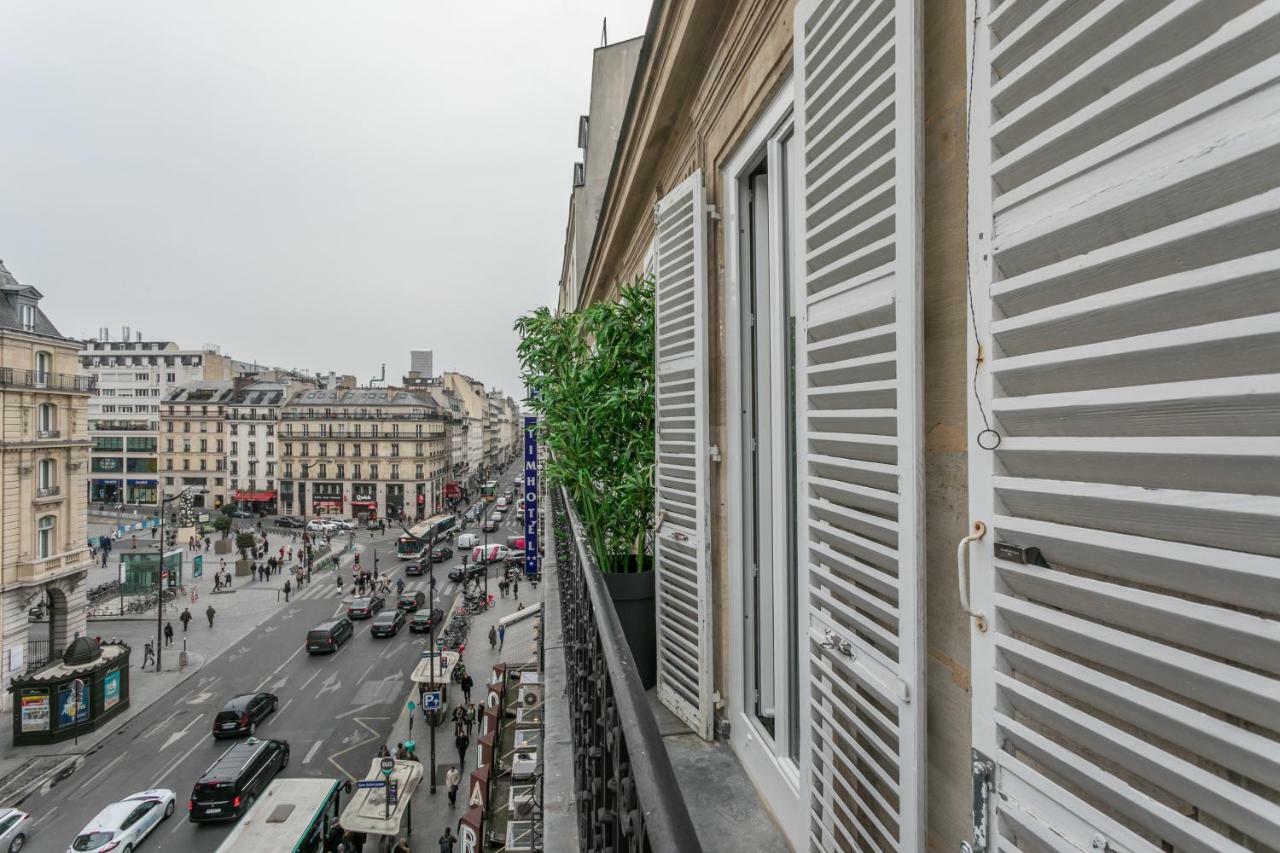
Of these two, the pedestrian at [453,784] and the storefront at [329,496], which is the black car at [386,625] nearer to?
the pedestrian at [453,784]

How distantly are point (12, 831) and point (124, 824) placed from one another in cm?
276

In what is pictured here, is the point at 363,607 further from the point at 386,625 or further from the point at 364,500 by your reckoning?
the point at 364,500

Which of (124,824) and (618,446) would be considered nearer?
(618,446)

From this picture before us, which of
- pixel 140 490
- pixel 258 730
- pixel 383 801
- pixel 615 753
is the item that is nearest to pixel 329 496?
pixel 140 490

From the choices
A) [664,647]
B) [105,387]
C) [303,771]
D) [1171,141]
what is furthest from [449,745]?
[105,387]

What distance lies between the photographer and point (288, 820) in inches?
514

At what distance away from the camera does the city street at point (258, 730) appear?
16.6 m

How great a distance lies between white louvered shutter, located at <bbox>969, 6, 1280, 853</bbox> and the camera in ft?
3.35

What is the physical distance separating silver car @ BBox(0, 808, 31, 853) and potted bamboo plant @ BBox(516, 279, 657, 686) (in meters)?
17.2

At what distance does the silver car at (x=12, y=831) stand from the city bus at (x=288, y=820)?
5.74 metres

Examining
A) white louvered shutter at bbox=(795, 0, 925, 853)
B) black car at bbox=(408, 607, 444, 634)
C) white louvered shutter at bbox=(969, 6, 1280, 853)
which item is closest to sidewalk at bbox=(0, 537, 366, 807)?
black car at bbox=(408, 607, 444, 634)

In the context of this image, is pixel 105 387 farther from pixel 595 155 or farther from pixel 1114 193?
pixel 1114 193

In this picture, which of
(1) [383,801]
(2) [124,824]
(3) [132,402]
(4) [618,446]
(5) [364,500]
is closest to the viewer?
(4) [618,446]

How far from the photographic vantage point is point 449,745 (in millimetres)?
20531
